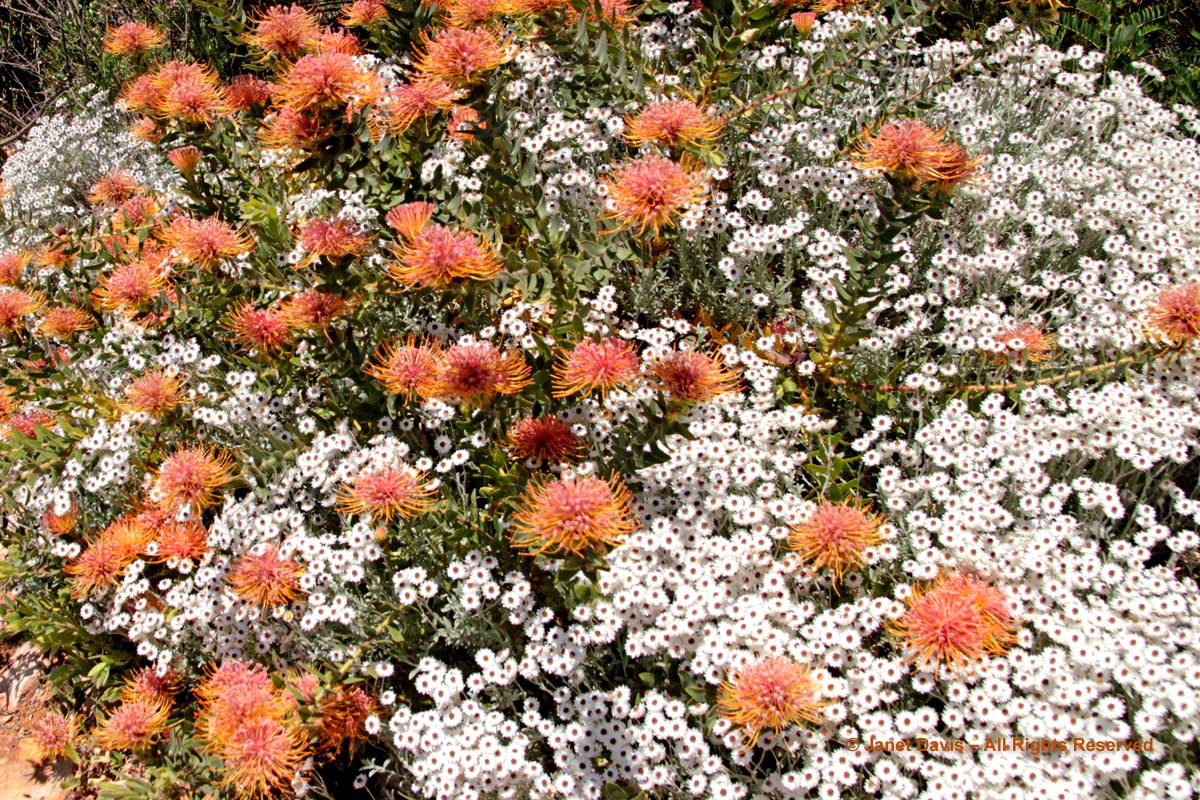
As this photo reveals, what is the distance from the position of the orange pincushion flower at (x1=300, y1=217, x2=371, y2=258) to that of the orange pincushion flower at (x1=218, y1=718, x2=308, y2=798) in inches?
58.3

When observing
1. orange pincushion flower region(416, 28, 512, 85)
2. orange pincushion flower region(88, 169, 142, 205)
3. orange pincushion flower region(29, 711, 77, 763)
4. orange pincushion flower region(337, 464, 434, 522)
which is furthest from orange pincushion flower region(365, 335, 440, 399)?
orange pincushion flower region(88, 169, 142, 205)

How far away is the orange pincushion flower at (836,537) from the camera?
2.75 meters

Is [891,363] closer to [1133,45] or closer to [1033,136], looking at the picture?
[1033,136]

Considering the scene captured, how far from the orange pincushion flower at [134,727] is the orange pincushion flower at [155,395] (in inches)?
43.0

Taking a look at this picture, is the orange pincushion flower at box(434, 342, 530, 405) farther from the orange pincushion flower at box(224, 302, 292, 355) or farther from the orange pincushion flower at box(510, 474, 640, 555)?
the orange pincushion flower at box(224, 302, 292, 355)

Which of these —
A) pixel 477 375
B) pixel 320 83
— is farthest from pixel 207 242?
pixel 477 375

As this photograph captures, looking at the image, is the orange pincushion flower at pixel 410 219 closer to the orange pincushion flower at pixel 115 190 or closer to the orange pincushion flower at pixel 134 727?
the orange pincushion flower at pixel 134 727

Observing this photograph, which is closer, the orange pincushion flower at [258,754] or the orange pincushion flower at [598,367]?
the orange pincushion flower at [258,754]

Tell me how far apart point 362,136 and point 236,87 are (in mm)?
1398

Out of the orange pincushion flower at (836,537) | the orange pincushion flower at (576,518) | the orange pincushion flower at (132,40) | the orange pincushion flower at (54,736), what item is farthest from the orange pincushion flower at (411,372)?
the orange pincushion flower at (132,40)

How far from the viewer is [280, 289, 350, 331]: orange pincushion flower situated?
3178 mm

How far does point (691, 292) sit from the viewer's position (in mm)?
4051

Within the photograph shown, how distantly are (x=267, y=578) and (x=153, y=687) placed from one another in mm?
733

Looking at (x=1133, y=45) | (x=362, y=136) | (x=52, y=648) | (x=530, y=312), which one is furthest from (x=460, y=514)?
(x=1133, y=45)
